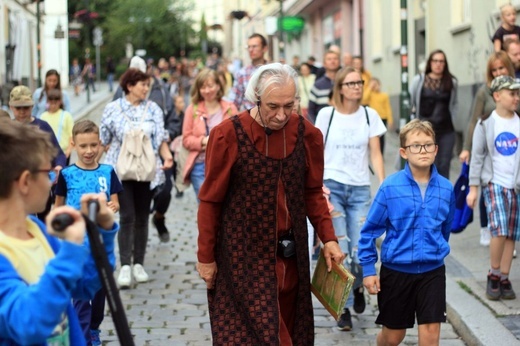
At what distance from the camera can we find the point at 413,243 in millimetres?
5750

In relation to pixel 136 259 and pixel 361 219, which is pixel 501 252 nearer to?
pixel 361 219

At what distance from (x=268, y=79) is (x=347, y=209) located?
9.33ft

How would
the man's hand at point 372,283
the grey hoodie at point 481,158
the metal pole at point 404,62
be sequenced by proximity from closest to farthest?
1. the man's hand at point 372,283
2. the grey hoodie at point 481,158
3. the metal pole at point 404,62

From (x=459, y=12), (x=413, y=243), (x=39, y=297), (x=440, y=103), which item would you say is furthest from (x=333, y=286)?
(x=459, y=12)

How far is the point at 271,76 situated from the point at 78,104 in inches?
1341

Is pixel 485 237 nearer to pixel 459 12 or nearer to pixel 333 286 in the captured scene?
pixel 333 286

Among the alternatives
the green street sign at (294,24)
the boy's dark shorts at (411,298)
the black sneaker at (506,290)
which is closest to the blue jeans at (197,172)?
the black sneaker at (506,290)

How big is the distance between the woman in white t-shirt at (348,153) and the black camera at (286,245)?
8.23 feet

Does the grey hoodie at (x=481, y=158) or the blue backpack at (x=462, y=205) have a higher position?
the grey hoodie at (x=481, y=158)

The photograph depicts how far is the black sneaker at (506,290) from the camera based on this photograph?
26.1 feet

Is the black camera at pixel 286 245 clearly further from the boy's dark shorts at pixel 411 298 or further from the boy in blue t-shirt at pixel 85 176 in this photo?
the boy in blue t-shirt at pixel 85 176

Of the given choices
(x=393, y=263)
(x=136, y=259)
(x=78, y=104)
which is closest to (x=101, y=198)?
(x=393, y=263)

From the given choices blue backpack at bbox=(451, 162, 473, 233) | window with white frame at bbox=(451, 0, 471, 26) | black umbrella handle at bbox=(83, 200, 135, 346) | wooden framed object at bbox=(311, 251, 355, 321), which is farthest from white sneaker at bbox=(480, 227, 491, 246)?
window with white frame at bbox=(451, 0, 471, 26)

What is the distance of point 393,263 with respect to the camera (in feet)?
19.1
